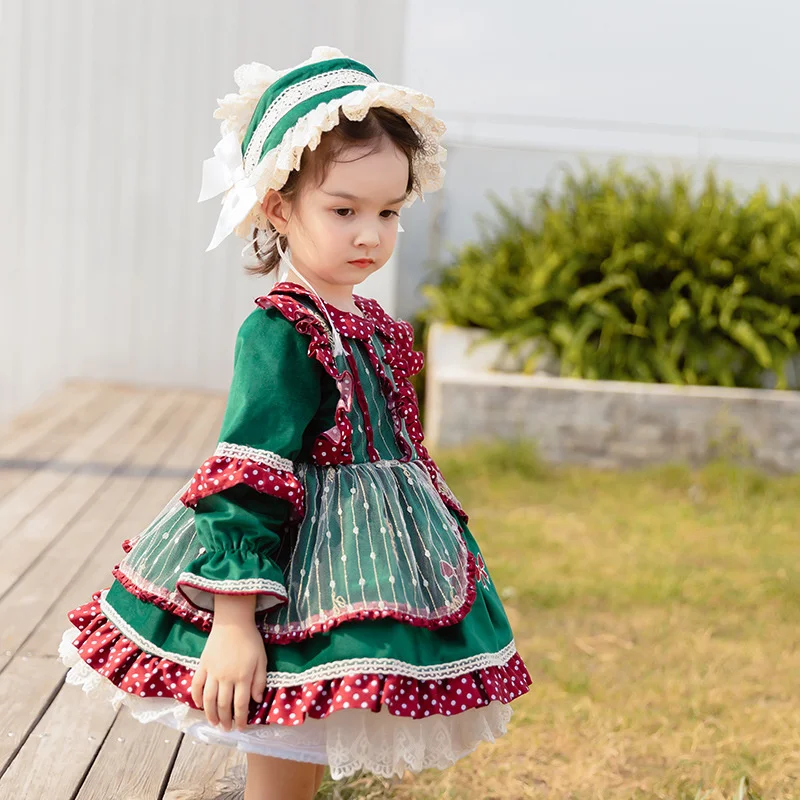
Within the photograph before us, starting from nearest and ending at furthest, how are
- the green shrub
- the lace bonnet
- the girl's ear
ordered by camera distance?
the lace bonnet < the girl's ear < the green shrub

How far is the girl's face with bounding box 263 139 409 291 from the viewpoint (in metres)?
1.44

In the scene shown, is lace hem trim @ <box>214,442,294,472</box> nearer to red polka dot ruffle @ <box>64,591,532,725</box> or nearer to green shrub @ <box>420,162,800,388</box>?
red polka dot ruffle @ <box>64,591,532,725</box>

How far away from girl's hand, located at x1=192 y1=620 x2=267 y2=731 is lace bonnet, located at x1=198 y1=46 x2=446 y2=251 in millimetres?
525

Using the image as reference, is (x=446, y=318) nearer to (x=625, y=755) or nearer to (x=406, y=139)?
(x=625, y=755)

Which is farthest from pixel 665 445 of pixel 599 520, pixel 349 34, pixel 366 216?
pixel 366 216

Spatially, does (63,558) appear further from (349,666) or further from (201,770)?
(349,666)

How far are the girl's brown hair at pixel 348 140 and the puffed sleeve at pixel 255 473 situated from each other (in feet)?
0.66

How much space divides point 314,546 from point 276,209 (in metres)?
0.49

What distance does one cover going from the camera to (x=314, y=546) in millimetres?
1393

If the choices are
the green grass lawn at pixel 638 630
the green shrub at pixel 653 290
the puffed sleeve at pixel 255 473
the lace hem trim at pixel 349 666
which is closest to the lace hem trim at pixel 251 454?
the puffed sleeve at pixel 255 473

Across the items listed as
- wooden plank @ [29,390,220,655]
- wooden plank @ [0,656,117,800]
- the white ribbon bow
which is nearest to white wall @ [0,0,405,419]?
wooden plank @ [29,390,220,655]

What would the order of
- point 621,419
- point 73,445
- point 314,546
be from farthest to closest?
1. point 621,419
2. point 73,445
3. point 314,546

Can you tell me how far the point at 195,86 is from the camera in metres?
6.66

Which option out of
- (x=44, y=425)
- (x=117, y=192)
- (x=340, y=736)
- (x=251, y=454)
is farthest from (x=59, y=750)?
(x=117, y=192)
